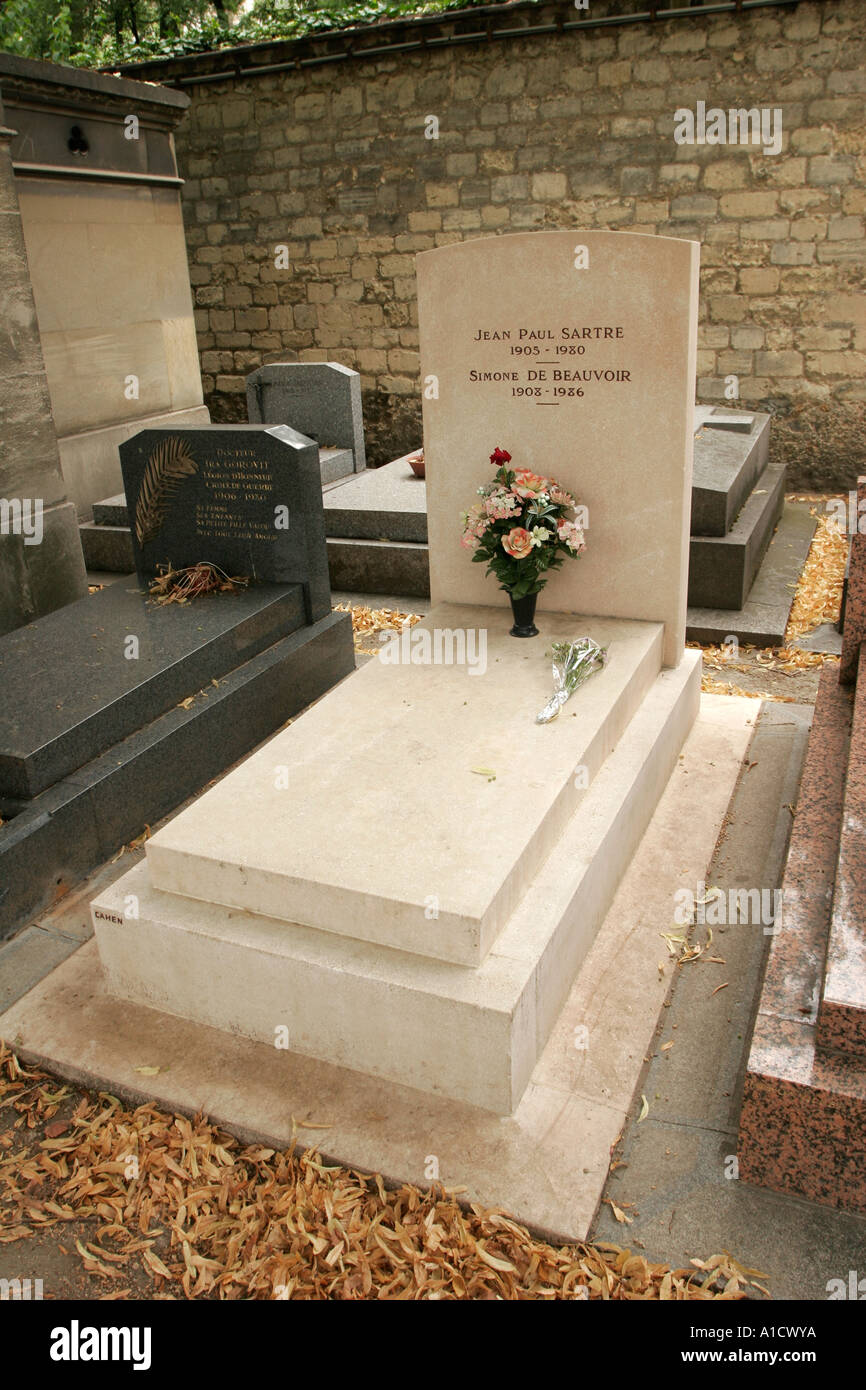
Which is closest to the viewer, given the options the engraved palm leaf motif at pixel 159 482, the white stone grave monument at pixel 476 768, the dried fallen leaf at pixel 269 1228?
the dried fallen leaf at pixel 269 1228

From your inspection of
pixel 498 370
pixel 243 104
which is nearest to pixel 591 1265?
pixel 498 370

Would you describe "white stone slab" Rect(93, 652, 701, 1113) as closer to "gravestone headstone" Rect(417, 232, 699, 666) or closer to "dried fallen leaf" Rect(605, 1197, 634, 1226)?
"dried fallen leaf" Rect(605, 1197, 634, 1226)

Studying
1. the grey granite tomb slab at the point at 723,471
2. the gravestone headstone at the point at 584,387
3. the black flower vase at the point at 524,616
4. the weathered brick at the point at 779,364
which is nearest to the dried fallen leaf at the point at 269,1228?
the black flower vase at the point at 524,616

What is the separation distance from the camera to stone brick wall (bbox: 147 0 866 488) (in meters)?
8.36

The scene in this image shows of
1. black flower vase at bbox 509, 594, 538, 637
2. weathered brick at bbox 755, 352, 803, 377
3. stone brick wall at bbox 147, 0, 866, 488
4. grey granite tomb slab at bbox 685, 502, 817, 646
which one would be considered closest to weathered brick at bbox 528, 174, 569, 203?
stone brick wall at bbox 147, 0, 866, 488

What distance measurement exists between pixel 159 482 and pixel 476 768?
296 cm

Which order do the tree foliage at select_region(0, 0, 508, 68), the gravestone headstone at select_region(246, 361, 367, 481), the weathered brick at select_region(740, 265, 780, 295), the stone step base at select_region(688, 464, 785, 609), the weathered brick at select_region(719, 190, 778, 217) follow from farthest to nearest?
1. the tree foliage at select_region(0, 0, 508, 68)
2. the weathered brick at select_region(740, 265, 780, 295)
3. the weathered brick at select_region(719, 190, 778, 217)
4. the gravestone headstone at select_region(246, 361, 367, 481)
5. the stone step base at select_region(688, 464, 785, 609)

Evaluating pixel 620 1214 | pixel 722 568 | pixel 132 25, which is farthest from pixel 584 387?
pixel 132 25

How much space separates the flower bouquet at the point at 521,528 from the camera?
3992 millimetres

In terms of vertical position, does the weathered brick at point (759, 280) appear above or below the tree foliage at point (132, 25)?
below

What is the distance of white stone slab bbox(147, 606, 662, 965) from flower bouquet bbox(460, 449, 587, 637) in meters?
0.34

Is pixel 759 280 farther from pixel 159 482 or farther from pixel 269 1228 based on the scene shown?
pixel 269 1228

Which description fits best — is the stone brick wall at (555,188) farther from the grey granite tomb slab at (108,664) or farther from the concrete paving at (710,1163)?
the concrete paving at (710,1163)

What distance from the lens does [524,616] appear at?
427 centimetres
